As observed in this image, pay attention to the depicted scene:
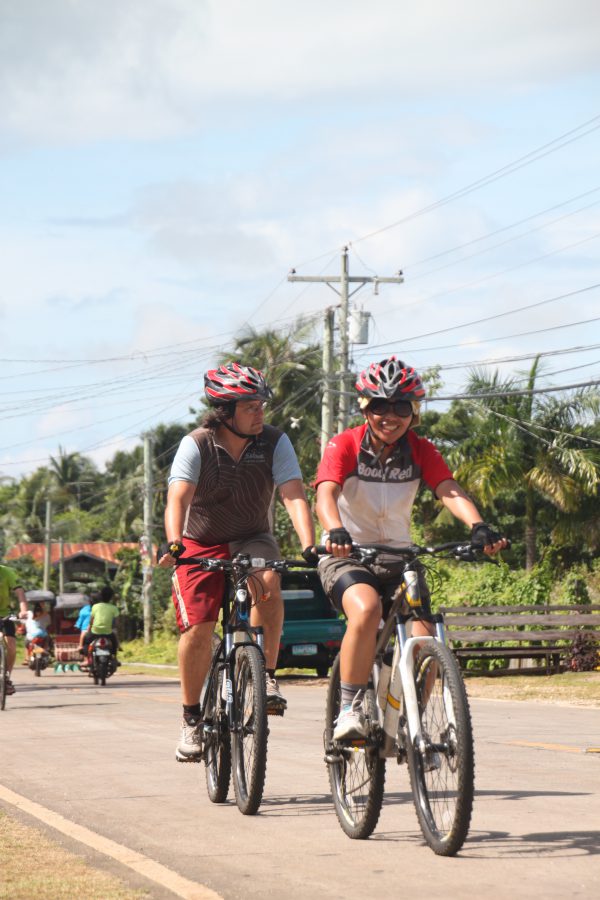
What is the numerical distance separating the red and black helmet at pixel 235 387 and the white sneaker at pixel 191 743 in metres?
1.72

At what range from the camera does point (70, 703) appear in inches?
736

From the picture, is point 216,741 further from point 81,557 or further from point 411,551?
point 81,557

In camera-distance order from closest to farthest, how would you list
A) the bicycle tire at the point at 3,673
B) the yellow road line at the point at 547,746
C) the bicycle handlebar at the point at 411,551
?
the bicycle handlebar at the point at 411,551
the yellow road line at the point at 547,746
the bicycle tire at the point at 3,673

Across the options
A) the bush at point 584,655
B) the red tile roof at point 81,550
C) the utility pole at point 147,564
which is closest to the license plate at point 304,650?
the bush at point 584,655

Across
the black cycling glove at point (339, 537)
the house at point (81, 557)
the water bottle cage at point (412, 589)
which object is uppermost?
the house at point (81, 557)

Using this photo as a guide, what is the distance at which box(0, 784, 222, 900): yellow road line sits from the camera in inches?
205

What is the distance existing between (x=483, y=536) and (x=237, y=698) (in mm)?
1817

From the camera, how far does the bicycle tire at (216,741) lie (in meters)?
7.45

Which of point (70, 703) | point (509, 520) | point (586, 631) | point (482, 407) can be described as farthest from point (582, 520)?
point (70, 703)

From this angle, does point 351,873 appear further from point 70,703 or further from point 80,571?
point 80,571

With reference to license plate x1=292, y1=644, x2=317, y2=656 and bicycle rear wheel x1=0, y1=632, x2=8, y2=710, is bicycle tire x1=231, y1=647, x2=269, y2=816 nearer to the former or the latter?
bicycle rear wheel x1=0, y1=632, x2=8, y2=710

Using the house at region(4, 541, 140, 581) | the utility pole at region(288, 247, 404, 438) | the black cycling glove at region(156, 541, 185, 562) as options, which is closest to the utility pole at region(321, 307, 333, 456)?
the utility pole at region(288, 247, 404, 438)

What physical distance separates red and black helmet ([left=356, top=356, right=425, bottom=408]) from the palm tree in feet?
95.9

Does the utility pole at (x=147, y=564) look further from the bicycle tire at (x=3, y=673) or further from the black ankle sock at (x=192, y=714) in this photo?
the black ankle sock at (x=192, y=714)
